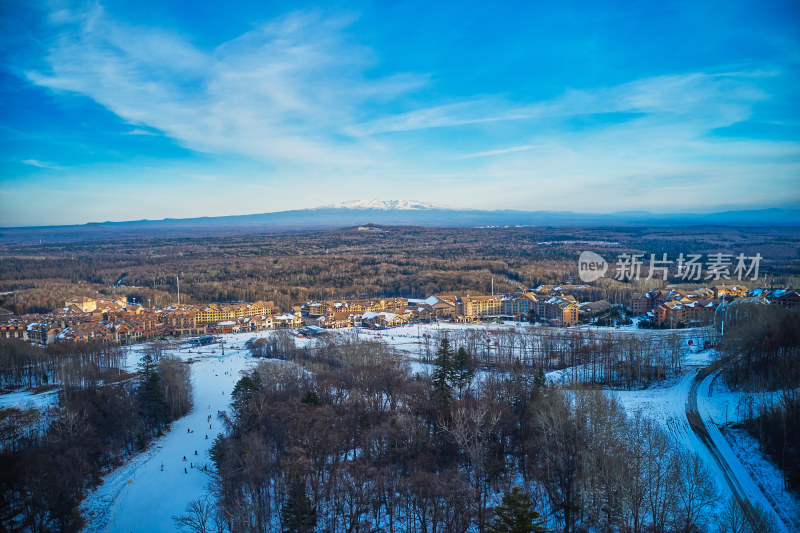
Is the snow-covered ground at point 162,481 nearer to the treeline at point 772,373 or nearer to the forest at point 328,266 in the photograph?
the treeline at point 772,373

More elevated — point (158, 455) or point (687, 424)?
point (687, 424)

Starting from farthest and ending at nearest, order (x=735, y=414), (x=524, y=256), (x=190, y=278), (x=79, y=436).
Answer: (x=524, y=256), (x=190, y=278), (x=735, y=414), (x=79, y=436)

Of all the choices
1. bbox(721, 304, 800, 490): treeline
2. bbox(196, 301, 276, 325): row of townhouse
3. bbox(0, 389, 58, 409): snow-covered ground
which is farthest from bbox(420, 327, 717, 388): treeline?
bbox(0, 389, 58, 409): snow-covered ground

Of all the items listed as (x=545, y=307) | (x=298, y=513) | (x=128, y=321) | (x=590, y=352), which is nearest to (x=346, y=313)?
(x=128, y=321)

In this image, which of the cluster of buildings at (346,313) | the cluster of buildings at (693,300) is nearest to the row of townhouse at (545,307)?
the cluster of buildings at (346,313)

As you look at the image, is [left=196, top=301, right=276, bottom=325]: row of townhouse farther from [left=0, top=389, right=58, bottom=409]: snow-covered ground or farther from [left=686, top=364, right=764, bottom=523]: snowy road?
[left=686, top=364, right=764, bottom=523]: snowy road

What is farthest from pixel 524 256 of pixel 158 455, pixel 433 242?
pixel 158 455

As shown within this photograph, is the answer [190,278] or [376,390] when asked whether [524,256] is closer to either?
[190,278]
